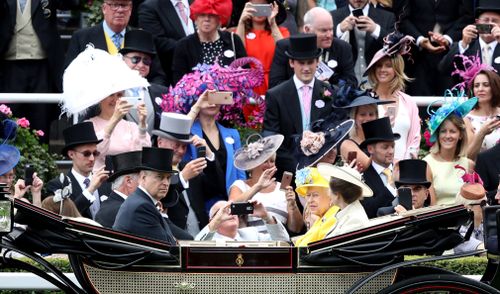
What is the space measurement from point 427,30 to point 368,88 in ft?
5.20

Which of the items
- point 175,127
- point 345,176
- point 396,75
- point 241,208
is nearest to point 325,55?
point 396,75

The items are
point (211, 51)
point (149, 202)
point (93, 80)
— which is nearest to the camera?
point (149, 202)

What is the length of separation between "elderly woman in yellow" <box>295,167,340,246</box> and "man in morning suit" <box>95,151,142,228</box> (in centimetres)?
126

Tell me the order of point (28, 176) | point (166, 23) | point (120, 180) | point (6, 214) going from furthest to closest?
point (166, 23), point (28, 176), point (120, 180), point (6, 214)

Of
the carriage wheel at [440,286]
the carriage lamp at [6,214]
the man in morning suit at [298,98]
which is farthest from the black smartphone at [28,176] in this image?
the carriage wheel at [440,286]

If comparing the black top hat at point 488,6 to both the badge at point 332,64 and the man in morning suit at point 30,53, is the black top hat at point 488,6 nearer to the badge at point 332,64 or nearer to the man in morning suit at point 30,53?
the badge at point 332,64

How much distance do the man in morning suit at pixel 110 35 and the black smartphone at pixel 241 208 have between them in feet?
10.7

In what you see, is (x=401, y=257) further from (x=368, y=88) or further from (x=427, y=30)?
(x=427, y=30)

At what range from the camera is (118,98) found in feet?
46.1

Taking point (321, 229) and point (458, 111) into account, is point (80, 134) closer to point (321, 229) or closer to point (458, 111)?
point (321, 229)

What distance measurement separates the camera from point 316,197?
1220 centimetres

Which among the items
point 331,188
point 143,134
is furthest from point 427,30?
point 331,188

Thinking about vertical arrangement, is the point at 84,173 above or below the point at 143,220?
below

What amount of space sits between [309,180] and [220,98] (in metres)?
2.17
